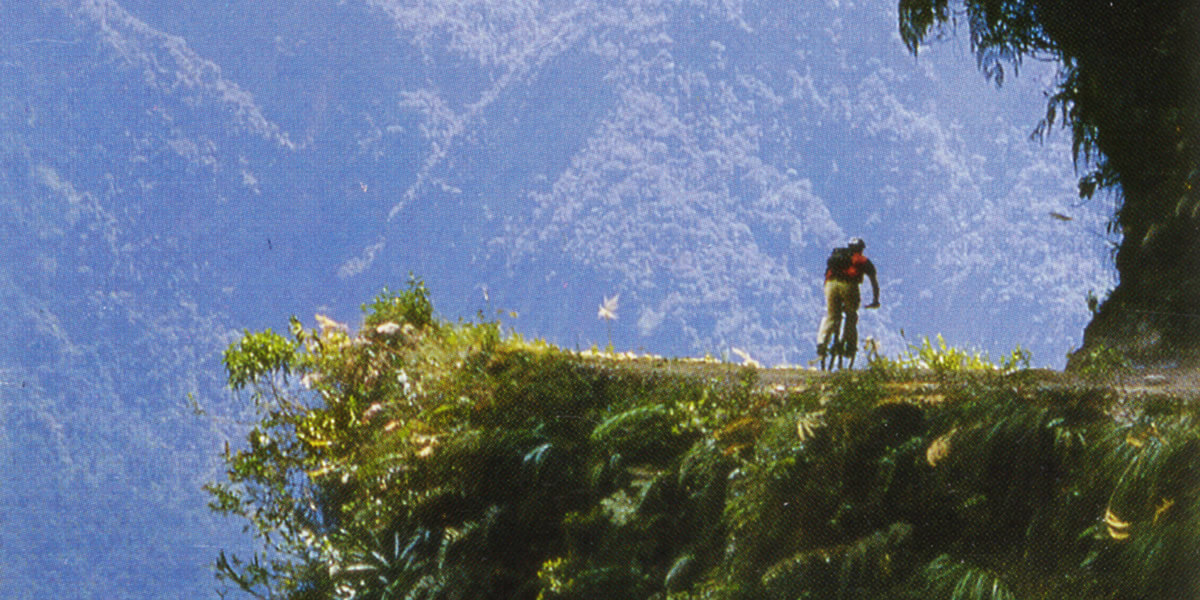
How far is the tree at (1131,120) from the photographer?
20.4 ft

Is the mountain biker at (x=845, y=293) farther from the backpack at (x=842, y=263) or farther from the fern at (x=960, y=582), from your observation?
the fern at (x=960, y=582)

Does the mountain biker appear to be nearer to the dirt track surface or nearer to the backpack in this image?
the backpack

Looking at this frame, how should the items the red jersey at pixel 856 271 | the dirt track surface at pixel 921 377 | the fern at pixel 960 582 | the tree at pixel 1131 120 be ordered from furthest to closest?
the red jersey at pixel 856 271 → the tree at pixel 1131 120 → the dirt track surface at pixel 921 377 → the fern at pixel 960 582

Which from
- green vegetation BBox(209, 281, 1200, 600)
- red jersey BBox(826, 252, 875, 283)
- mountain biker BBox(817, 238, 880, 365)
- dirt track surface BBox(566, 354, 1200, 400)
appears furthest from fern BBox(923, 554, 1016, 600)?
red jersey BBox(826, 252, 875, 283)

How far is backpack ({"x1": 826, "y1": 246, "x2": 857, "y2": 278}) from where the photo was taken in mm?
8312

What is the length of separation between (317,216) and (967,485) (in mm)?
34033

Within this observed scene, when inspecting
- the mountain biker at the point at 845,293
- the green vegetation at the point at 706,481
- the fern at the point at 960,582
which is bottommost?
the fern at the point at 960,582

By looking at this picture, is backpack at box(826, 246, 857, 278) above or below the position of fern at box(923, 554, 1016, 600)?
above

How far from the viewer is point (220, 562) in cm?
716

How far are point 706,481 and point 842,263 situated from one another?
3577mm

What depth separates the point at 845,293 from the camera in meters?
8.30

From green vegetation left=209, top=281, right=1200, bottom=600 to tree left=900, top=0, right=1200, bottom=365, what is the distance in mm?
1383

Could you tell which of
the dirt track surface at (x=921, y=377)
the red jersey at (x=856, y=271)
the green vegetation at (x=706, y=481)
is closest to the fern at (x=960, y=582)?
the green vegetation at (x=706, y=481)

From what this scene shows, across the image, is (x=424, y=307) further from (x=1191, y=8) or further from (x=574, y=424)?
(x=1191, y=8)
